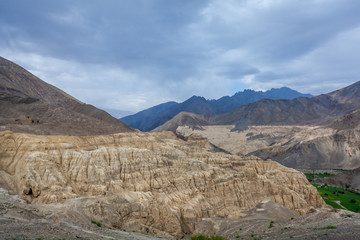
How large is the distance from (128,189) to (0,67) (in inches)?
4449

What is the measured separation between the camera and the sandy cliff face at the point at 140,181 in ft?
118

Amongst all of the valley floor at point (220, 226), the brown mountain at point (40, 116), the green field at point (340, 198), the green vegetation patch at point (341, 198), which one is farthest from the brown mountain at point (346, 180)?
the brown mountain at point (40, 116)

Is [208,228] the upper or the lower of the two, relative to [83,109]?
lower

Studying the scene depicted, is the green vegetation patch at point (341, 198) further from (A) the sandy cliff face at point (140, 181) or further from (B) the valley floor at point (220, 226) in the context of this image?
(B) the valley floor at point (220, 226)

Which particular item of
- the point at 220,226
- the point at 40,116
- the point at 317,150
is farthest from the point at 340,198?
the point at 40,116

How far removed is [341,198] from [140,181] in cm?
6305

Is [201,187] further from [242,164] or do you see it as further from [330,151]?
[330,151]

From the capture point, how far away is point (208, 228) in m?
39.0

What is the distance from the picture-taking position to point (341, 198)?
263ft

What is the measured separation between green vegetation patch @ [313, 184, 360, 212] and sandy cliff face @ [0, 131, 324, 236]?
2667 cm

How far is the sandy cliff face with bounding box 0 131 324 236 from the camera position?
118 feet

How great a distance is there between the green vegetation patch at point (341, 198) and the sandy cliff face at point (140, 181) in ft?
87.5

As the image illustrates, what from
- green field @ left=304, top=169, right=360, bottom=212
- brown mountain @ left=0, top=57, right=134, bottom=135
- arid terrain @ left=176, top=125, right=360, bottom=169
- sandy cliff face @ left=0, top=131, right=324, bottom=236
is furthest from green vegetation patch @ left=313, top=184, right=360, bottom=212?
brown mountain @ left=0, top=57, right=134, bottom=135

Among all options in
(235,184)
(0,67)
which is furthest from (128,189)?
(0,67)
